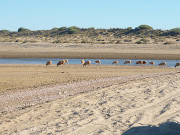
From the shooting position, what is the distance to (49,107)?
9.98 m

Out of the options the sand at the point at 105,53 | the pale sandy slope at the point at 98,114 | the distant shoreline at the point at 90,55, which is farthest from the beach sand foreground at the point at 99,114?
the sand at the point at 105,53

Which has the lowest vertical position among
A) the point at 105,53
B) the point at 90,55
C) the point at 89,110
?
the point at 90,55

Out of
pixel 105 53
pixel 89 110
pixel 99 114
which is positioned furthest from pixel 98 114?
pixel 105 53

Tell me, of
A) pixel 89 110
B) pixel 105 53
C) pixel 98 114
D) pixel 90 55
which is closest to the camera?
pixel 98 114

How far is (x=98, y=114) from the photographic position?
28.8ft

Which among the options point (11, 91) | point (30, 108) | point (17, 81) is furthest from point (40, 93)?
point (17, 81)

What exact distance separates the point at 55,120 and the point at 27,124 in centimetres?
65

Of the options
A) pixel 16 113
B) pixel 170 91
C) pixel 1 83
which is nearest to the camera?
pixel 16 113

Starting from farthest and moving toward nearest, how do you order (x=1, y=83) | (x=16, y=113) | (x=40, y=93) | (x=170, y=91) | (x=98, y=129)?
1. (x=1, y=83)
2. (x=40, y=93)
3. (x=170, y=91)
4. (x=16, y=113)
5. (x=98, y=129)

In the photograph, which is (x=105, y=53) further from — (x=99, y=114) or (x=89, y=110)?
(x=99, y=114)

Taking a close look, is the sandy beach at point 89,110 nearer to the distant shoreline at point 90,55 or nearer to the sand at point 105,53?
the distant shoreline at point 90,55

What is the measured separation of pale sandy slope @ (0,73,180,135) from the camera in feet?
25.2

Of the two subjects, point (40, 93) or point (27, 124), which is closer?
point (27, 124)

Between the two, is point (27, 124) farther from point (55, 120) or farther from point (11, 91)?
point (11, 91)
